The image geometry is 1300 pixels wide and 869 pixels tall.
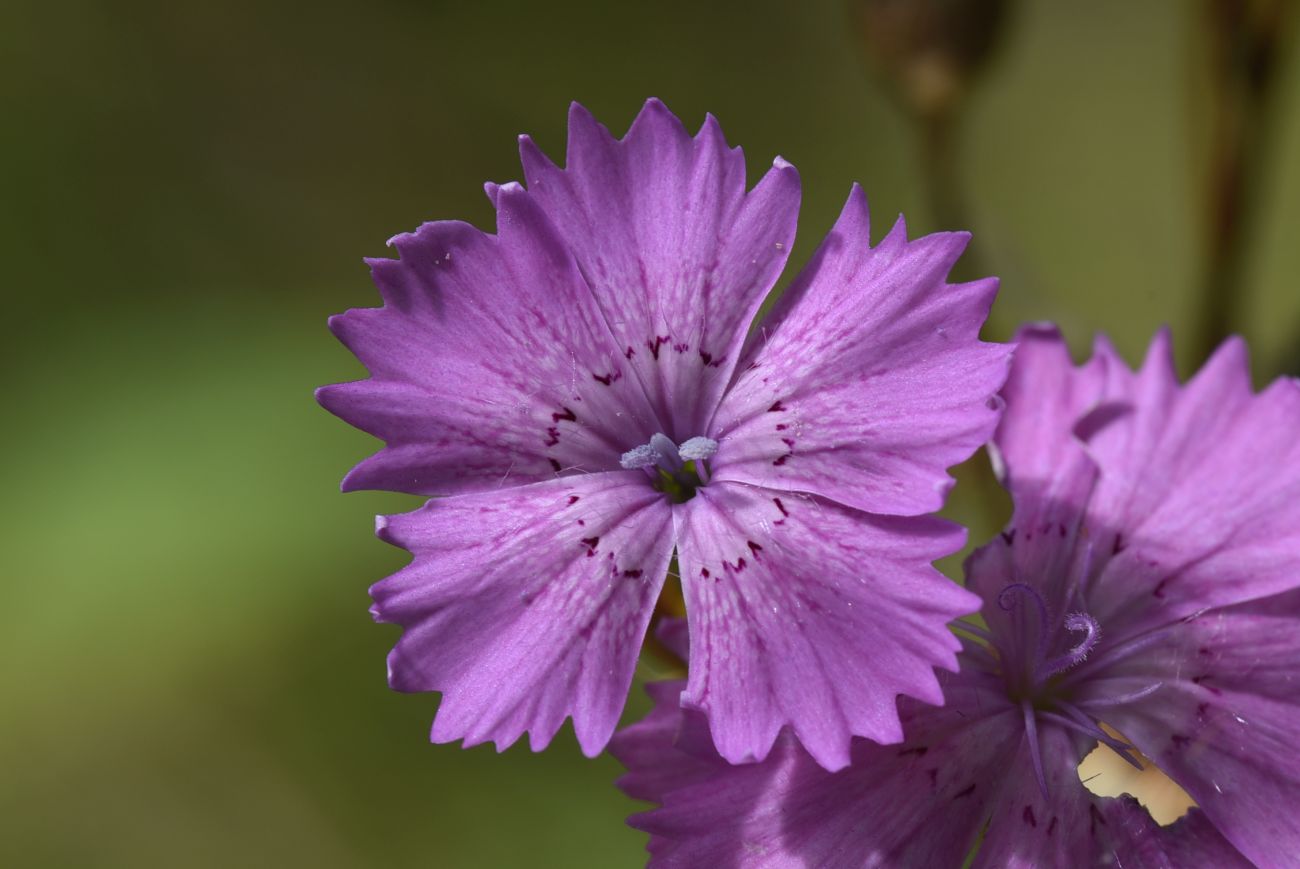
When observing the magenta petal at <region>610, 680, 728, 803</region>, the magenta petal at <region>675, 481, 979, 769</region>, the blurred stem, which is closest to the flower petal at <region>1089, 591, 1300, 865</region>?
the magenta petal at <region>675, 481, 979, 769</region>

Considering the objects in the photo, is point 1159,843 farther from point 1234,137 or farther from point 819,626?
point 1234,137

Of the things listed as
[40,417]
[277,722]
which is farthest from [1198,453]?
[40,417]

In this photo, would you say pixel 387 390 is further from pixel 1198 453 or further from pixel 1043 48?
pixel 1043 48

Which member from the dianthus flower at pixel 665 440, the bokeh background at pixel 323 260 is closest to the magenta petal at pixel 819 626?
the dianthus flower at pixel 665 440

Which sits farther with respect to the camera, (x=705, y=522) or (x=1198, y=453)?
(x=1198, y=453)

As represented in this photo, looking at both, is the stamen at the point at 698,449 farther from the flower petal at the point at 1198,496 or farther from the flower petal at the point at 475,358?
the flower petal at the point at 1198,496

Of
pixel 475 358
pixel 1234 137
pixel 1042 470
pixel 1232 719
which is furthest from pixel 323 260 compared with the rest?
pixel 1232 719
